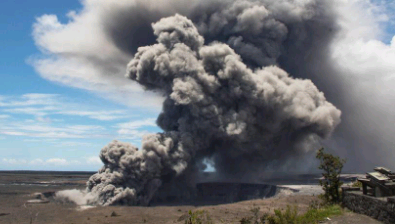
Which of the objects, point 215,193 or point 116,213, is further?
point 215,193

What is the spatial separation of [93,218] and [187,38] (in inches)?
1325

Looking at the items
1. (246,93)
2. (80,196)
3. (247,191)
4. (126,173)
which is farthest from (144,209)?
(246,93)

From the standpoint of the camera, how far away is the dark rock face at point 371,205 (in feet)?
54.7

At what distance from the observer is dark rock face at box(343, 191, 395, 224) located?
1669 centimetres

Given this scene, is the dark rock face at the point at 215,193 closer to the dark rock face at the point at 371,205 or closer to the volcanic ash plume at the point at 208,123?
the volcanic ash plume at the point at 208,123

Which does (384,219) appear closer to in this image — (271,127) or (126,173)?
(126,173)

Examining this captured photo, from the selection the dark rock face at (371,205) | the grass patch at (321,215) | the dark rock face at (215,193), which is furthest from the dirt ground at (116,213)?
the dark rock face at (371,205)

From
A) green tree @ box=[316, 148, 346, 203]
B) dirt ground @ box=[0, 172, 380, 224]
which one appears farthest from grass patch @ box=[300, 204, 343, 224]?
dirt ground @ box=[0, 172, 380, 224]

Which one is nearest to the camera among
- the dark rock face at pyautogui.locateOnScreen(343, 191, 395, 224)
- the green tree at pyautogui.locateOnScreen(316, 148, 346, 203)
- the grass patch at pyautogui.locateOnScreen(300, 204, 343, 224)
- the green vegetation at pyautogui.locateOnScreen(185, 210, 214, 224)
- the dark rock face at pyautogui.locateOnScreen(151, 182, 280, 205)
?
the dark rock face at pyautogui.locateOnScreen(343, 191, 395, 224)

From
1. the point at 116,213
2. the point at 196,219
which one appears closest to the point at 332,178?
the point at 196,219

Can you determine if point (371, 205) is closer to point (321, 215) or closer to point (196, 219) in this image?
point (321, 215)

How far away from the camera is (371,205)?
18.8 metres

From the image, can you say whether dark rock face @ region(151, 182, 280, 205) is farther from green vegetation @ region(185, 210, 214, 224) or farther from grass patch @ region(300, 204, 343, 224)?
grass patch @ region(300, 204, 343, 224)

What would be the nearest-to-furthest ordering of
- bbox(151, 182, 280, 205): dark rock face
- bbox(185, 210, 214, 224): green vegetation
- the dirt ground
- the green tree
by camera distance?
bbox(185, 210, 214, 224): green vegetation, the green tree, the dirt ground, bbox(151, 182, 280, 205): dark rock face
